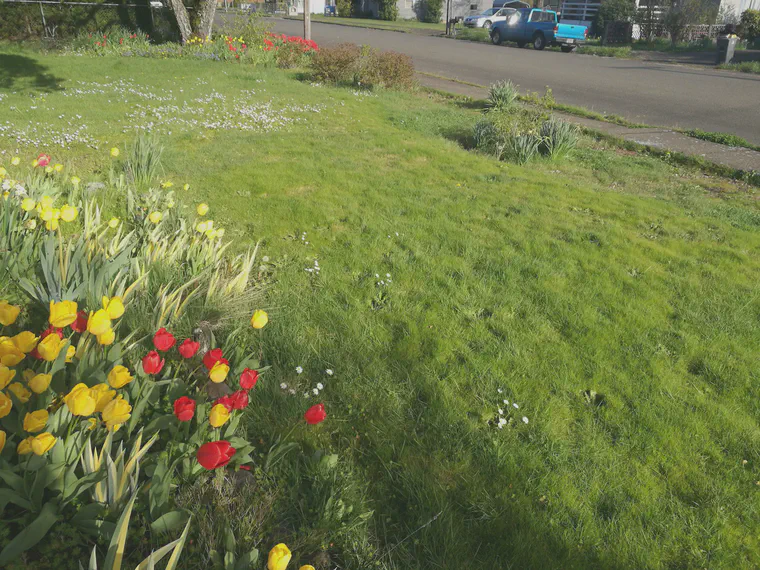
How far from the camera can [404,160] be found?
23.2 feet

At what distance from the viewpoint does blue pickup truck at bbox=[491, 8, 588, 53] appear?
2403 centimetres

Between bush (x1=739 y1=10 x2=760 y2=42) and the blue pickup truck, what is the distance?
7.28m

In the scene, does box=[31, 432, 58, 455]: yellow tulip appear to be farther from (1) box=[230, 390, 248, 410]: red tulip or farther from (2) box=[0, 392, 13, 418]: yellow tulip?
(1) box=[230, 390, 248, 410]: red tulip

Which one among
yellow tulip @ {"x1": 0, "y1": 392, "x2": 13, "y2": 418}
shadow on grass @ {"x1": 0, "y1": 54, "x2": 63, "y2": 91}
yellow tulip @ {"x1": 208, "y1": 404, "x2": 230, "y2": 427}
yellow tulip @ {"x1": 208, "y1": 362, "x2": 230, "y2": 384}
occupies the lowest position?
yellow tulip @ {"x1": 208, "y1": 404, "x2": 230, "y2": 427}

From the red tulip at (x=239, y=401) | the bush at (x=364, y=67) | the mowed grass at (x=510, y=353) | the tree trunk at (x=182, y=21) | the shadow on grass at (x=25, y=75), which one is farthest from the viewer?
the tree trunk at (x=182, y=21)

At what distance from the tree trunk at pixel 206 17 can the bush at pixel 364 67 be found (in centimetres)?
564

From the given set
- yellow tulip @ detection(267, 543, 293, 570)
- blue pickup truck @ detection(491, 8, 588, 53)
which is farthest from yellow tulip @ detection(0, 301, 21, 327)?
blue pickup truck @ detection(491, 8, 588, 53)

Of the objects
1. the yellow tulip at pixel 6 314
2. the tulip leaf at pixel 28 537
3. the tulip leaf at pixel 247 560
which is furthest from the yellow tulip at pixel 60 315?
the tulip leaf at pixel 247 560

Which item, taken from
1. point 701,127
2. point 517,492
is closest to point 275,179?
point 517,492

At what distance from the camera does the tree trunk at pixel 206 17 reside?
1600cm

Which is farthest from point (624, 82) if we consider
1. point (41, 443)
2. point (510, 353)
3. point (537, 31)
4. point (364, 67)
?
point (41, 443)

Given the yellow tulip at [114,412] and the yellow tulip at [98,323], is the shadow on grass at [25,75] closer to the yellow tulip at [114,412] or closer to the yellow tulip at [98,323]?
the yellow tulip at [98,323]

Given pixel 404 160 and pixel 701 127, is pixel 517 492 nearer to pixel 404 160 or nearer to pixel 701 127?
pixel 404 160

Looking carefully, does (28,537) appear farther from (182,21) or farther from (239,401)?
(182,21)
